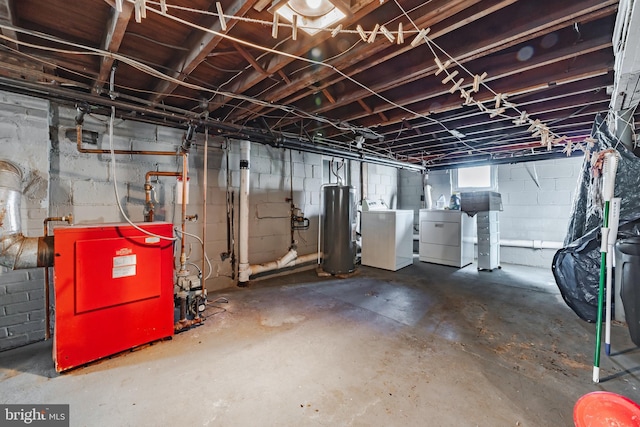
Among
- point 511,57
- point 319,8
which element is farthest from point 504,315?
point 319,8

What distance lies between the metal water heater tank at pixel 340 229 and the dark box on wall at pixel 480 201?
2.09 meters

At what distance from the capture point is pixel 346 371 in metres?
1.81

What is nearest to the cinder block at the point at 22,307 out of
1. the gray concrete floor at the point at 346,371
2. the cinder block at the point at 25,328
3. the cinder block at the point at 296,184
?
the cinder block at the point at 25,328

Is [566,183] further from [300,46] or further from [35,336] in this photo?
[35,336]

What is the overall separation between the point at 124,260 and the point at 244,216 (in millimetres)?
1651

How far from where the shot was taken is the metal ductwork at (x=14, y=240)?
1702 millimetres

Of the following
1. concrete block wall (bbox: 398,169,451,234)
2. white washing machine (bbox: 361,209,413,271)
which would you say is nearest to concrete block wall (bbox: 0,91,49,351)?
Result: white washing machine (bbox: 361,209,413,271)

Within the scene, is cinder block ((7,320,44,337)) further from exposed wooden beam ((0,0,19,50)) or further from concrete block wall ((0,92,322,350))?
exposed wooden beam ((0,0,19,50))

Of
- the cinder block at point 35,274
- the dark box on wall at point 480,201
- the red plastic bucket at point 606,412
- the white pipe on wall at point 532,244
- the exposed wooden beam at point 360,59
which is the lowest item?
the red plastic bucket at point 606,412

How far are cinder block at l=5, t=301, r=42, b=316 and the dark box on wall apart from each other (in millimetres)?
5663

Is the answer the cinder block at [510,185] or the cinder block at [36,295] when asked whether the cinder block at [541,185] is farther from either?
the cinder block at [36,295]

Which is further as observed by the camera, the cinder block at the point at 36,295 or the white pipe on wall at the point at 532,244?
the white pipe on wall at the point at 532,244

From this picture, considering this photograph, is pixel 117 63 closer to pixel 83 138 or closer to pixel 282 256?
pixel 83 138

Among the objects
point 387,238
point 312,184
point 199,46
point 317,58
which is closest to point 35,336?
point 199,46
